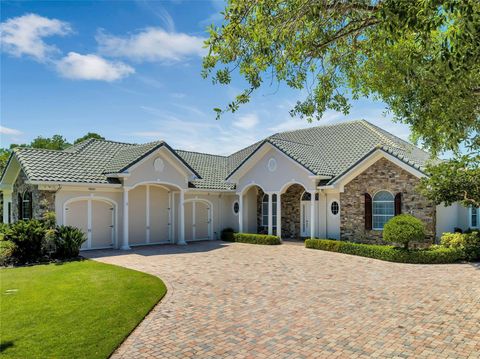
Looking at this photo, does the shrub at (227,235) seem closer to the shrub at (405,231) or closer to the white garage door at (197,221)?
the white garage door at (197,221)

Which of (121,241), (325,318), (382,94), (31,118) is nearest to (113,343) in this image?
(325,318)

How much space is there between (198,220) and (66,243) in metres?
10.2

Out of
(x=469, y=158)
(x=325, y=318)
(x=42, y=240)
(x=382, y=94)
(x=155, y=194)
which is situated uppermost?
(x=382, y=94)

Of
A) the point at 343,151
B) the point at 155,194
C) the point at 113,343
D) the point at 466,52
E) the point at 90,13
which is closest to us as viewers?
the point at 466,52

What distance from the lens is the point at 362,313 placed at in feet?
28.7

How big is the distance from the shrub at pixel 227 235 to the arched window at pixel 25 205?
39.2ft

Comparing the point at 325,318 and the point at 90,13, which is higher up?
the point at 90,13

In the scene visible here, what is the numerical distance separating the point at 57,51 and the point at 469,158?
1742 cm

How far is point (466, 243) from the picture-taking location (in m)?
15.8

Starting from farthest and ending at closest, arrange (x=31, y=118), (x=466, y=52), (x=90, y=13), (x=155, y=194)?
(x=155, y=194) → (x=31, y=118) → (x=90, y=13) → (x=466, y=52)

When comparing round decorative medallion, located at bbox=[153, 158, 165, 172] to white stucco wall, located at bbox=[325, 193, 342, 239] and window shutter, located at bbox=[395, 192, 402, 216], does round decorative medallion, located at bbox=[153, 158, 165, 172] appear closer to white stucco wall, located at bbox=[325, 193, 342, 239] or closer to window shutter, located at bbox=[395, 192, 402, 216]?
white stucco wall, located at bbox=[325, 193, 342, 239]

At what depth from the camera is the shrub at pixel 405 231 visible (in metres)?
15.9

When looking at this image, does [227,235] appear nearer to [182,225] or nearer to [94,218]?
[182,225]

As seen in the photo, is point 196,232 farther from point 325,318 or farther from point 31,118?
point 325,318
